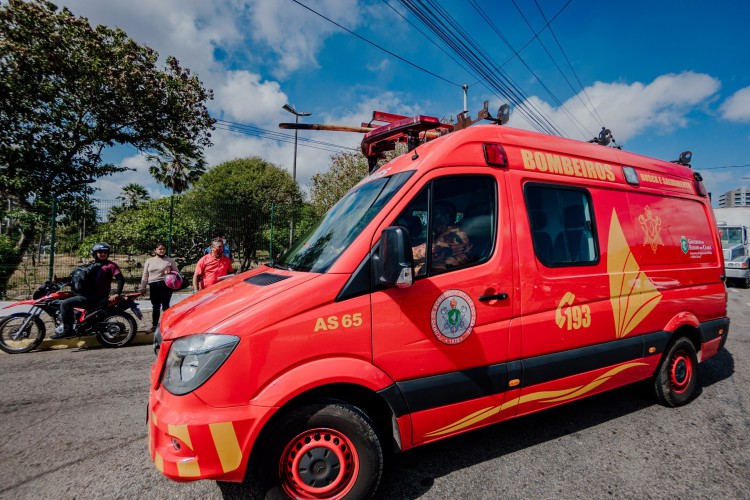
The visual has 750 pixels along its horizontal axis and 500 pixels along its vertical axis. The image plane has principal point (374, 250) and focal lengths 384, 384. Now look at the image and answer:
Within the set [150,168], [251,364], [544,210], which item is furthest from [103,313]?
[150,168]

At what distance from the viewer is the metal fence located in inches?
384

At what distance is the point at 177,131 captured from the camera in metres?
12.9

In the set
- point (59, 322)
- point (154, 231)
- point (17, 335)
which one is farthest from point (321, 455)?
point (154, 231)

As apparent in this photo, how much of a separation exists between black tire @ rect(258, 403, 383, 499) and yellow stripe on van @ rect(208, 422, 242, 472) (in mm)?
137

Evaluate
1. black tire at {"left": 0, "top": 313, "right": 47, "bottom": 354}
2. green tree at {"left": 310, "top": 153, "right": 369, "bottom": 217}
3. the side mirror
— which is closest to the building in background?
green tree at {"left": 310, "top": 153, "right": 369, "bottom": 217}

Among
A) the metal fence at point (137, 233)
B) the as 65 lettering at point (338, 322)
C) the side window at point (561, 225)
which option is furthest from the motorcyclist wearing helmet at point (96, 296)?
the side window at point (561, 225)

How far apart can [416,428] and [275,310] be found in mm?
1193

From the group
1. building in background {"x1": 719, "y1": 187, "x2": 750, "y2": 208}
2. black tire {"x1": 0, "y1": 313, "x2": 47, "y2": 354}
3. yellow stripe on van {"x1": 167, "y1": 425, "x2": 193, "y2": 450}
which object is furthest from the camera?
building in background {"x1": 719, "y1": 187, "x2": 750, "y2": 208}

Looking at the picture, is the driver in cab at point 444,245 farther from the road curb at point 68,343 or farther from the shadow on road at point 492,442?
the road curb at point 68,343

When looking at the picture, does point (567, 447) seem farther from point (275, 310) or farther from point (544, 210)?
point (275, 310)

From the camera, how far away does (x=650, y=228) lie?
3691mm

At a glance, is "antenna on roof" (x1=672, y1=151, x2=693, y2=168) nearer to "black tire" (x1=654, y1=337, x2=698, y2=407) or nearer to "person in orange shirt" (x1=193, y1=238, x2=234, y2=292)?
"black tire" (x1=654, y1=337, x2=698, y2=407)

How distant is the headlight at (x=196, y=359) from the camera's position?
2006mm

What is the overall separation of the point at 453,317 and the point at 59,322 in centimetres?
674
